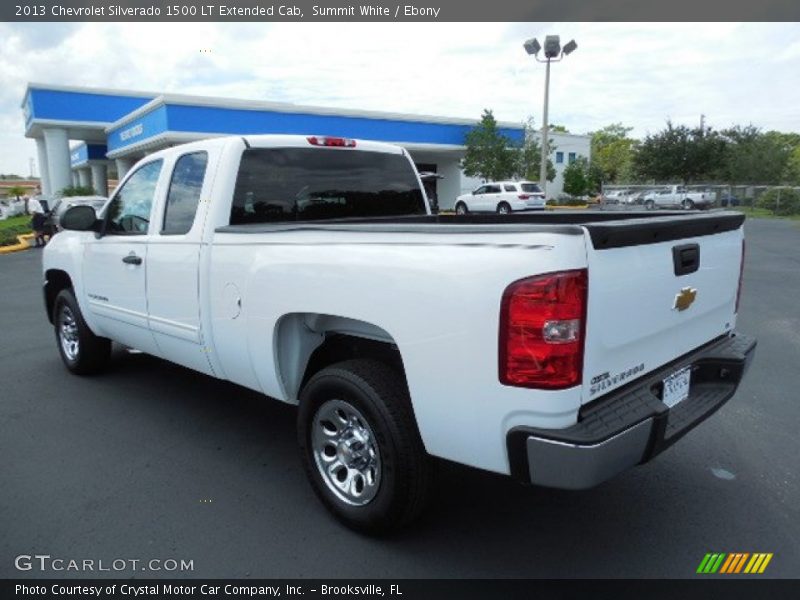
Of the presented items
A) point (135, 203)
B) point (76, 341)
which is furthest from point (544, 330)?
point (76, 341)

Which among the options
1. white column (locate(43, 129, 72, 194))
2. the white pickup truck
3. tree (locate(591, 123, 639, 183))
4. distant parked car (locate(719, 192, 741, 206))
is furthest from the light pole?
tree (locate(591, 123, 639, 183))

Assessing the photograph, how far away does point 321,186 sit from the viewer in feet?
13.6

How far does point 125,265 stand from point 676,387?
374 centimetres

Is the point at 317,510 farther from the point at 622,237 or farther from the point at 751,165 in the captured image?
the point at 751,165

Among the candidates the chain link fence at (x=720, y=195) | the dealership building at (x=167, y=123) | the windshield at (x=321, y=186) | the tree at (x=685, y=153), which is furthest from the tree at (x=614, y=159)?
the windshield at (x=321, y=186)

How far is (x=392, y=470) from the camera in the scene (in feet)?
8.73

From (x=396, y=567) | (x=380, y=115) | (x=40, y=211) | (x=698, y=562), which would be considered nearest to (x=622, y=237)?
(x=698, y=562)

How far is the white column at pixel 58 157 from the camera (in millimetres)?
29172

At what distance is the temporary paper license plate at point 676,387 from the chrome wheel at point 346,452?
1.39m

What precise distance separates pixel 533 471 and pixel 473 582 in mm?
736

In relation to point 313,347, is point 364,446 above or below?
below

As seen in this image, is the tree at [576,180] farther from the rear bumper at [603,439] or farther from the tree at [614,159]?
the rear bumper at [603,439]

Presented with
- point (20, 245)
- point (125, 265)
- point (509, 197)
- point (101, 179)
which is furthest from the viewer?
point (101, 179)

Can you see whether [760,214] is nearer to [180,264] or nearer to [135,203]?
[135,203]
